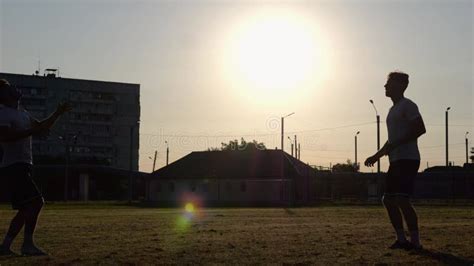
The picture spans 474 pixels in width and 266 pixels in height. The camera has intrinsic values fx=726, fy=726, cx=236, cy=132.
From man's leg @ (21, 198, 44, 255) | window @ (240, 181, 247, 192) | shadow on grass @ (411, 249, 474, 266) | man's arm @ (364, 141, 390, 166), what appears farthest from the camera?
window @ (240, 181, 247, 192)

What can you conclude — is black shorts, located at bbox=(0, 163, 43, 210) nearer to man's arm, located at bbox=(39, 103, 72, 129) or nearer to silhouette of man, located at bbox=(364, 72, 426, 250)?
man's arm, located at bbox=(39, 103, 72, 129)

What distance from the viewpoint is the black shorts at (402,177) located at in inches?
338

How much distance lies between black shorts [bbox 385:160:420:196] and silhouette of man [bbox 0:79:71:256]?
4.07 meters

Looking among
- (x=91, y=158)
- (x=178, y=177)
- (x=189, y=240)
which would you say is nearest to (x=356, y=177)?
(x=178, y=177)

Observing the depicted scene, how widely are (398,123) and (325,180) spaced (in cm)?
8190

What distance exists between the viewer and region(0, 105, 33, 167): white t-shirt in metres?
8.29

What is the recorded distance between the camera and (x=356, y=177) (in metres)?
89.2

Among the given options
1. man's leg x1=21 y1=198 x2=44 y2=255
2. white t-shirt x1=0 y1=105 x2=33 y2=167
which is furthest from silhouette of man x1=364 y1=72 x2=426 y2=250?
white t-shirt x1=0 y1=105 x2=33 y2=167

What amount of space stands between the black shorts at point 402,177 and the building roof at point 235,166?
2695 inches

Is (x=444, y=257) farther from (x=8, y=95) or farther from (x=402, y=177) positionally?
(x=8, y=95)

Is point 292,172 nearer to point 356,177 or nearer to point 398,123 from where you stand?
point 356,177

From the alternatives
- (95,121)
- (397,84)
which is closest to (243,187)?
(95,121)

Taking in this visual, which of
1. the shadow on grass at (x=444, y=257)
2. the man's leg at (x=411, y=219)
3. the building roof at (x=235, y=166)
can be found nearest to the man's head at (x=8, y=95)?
the man's leg at (x=411, y=219)

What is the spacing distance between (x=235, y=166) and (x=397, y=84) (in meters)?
73.8
